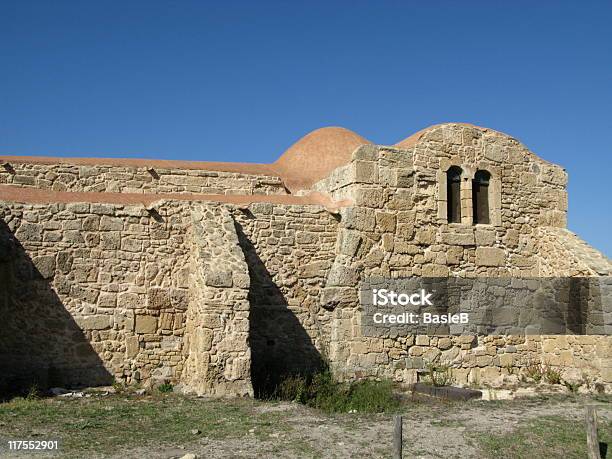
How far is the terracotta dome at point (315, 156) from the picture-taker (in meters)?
14.8

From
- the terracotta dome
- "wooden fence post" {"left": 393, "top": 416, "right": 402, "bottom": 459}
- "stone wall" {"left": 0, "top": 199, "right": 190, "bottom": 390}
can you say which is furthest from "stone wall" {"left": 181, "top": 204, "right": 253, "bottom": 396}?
the terracotta dome

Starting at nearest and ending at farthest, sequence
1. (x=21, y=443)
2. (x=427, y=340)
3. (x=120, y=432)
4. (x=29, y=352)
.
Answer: (x=21, y=443), (x=120, y=432), (x=29, y=352), (x=427, y=340)

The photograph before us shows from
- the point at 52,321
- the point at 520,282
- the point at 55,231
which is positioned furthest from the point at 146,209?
the point at 520,282

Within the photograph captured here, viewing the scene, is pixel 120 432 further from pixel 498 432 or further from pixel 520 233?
pixel 520 233

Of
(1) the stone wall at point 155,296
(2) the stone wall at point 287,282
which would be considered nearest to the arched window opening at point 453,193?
(2) the stone wall at point 287,282

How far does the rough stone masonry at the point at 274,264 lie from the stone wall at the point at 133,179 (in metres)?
0.04

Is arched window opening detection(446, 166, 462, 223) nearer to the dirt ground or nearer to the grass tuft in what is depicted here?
the grass tuft

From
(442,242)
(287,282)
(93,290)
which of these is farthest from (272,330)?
(442,242)

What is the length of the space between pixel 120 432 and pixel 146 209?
3934 millimetres

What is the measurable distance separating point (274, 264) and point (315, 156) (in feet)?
19.0

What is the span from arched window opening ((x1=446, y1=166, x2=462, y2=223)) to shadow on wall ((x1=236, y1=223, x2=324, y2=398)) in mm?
3430

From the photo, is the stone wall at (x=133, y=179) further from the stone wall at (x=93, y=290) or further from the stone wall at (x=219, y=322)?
the stone wall at (x=219, y=322)

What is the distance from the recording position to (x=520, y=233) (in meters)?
11.8

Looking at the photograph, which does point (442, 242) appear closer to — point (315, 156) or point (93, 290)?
point (315, 156)
